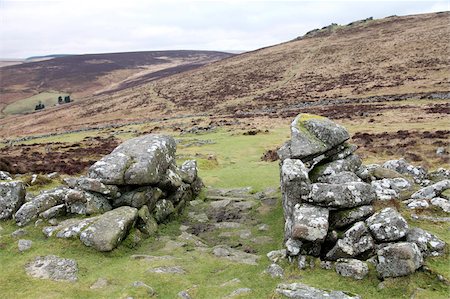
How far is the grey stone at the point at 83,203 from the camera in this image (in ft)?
62.2

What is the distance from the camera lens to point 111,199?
19.7m

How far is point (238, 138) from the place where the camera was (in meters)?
50.4

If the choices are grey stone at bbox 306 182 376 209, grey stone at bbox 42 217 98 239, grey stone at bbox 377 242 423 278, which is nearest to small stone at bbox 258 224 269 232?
grey stone at bbox 306 182 376 209

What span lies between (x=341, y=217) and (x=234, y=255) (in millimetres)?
4820

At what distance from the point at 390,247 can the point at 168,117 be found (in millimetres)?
80016

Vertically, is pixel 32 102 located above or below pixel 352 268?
below

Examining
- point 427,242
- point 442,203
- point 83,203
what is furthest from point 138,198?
point 442,203

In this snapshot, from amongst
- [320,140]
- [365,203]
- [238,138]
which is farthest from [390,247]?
[238,138]

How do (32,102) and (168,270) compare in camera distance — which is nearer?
(168,270)

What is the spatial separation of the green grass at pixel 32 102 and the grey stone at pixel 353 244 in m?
163

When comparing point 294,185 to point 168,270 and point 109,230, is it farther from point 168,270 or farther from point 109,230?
point 109,230

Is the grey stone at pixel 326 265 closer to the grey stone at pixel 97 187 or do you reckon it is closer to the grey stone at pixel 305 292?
the grey stone at pixel 305 292

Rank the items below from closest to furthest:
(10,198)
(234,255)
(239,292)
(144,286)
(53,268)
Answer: (239,292), (144,286), (53,268), (234,255), (10,198)

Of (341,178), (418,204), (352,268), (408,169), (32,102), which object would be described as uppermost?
(341,178)
